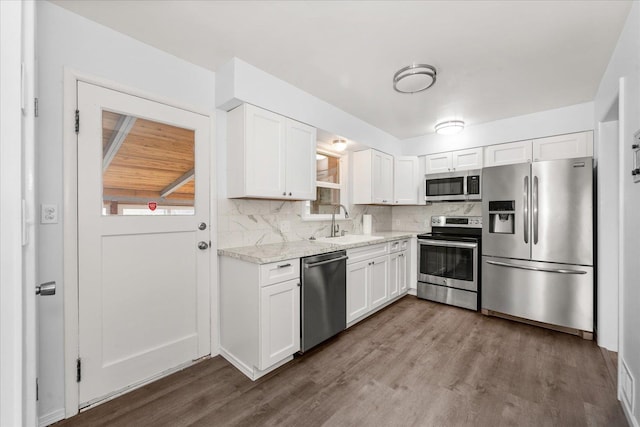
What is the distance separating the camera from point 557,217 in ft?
9.10

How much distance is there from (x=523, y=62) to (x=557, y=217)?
1.59 metres

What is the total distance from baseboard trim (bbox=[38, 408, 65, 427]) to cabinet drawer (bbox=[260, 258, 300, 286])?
1.38m

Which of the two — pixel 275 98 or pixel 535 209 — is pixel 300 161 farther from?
pixel 535 209

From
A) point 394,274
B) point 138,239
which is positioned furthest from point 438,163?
point 138,239

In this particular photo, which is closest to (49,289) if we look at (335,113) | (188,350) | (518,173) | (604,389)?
(188,350)

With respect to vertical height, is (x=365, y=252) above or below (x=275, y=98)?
below

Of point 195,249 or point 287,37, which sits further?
point 195,249

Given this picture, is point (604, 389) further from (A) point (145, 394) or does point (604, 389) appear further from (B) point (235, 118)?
(B) point (235, 118)

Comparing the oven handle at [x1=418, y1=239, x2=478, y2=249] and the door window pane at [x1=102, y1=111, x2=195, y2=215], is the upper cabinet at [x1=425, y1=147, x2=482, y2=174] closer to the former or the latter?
the oven handle at [x1=418, y1=239, x2=478, y2=249]

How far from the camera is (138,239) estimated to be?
1.96m

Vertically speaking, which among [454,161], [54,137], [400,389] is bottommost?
[400,389]

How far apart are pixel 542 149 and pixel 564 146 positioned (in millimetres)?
196

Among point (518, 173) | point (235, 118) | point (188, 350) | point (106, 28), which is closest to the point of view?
point (106, 28)

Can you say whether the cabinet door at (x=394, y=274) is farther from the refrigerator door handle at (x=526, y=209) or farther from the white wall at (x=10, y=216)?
the white wall at (x=10, y=216)
